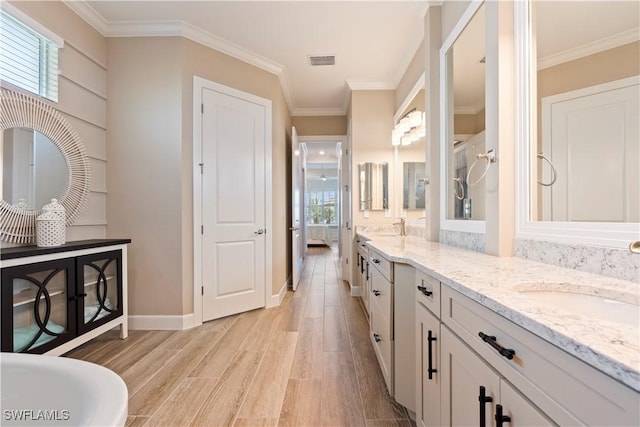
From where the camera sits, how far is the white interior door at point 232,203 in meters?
2.78

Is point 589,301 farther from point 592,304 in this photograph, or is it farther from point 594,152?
point 594,152

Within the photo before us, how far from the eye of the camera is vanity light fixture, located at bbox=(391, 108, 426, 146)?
112 inches

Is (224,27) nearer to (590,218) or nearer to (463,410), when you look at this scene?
(590,218)

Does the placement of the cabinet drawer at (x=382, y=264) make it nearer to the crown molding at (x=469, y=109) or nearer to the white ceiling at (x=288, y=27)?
the crown molding at (x=469, y=109)

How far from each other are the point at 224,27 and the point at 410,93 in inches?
75.4

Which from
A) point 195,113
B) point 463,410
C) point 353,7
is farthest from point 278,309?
point 353,7

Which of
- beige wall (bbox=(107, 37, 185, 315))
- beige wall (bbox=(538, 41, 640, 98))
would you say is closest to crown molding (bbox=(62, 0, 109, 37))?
beige wall (bbox=(107, 37, 185, 315))

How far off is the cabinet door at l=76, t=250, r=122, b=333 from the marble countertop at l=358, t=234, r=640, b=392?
83.7 inches

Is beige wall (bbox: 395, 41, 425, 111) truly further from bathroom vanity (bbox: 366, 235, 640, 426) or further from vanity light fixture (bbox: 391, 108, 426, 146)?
bathroom vanity (bbox: 366, 235, 640, 426)

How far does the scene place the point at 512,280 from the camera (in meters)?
0.93

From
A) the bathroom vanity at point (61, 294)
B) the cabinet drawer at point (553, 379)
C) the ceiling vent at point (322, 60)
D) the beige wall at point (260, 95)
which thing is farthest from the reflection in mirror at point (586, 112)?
the bathroom vanity at point (61, 294)

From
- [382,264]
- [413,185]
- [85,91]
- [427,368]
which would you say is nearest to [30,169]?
[85,91]

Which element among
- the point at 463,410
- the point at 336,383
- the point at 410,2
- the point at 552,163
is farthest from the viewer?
the point at 410,2

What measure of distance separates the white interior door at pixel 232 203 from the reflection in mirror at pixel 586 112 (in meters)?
2.46
